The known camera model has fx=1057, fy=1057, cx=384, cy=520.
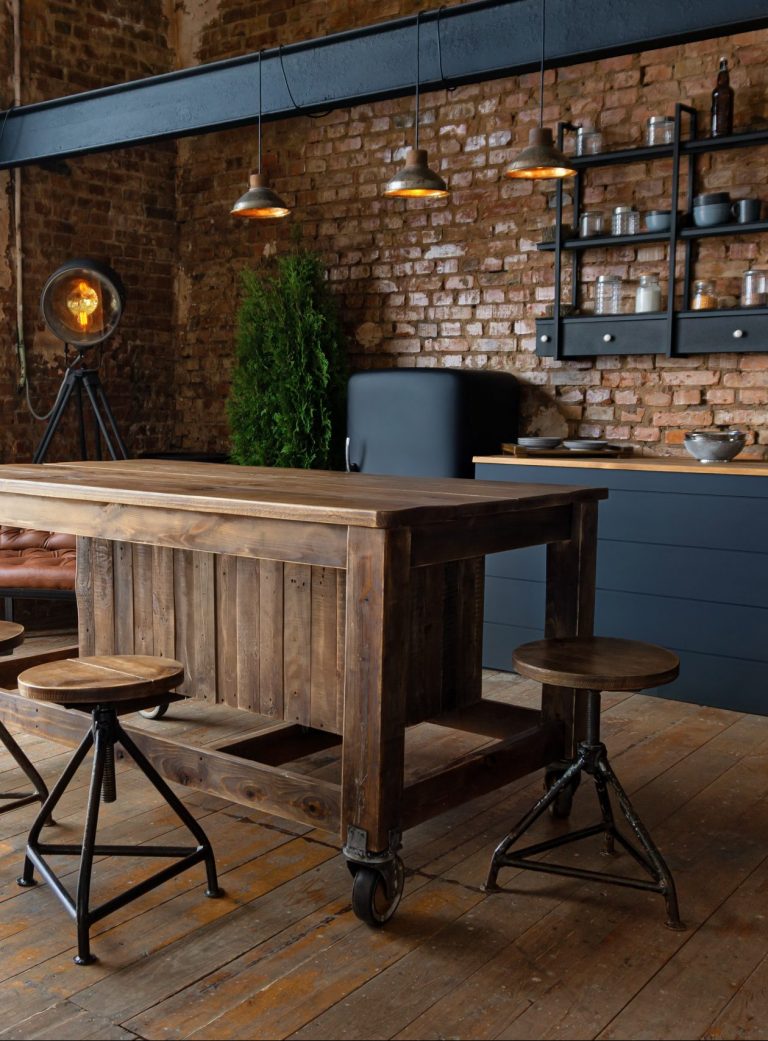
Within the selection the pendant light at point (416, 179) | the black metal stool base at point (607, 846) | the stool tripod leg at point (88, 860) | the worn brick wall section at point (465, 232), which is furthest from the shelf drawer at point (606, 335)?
the stool tripod leg at point (88, 860)

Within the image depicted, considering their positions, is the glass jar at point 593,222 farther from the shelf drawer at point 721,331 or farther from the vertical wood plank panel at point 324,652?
the vertical wood plank panel at point 324,652

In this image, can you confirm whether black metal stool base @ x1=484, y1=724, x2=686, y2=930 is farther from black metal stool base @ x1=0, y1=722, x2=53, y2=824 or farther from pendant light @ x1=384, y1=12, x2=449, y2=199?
pendant light @ x1=384, y1=12, x2=449, y2=199

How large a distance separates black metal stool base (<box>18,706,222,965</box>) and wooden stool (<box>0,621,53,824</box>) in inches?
13.9

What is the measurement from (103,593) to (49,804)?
1.17 meters

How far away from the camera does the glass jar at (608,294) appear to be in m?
5.14

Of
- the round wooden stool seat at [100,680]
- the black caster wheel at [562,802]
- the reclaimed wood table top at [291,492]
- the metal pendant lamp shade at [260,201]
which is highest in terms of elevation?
the metal pendant lamp shade at [260,201]

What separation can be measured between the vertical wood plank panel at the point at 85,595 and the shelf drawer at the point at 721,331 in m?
2.84

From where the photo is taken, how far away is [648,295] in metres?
4.98

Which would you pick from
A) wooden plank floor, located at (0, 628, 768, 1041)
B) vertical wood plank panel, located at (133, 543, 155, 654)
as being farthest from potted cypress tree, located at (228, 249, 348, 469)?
wooden plank floor, located at (0, 628, 768, 1041)

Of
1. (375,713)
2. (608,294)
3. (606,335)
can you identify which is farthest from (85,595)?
(608,294)

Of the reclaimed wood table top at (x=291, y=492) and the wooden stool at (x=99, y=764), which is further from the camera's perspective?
the reclaimed wood table top at (x=291, y=492)

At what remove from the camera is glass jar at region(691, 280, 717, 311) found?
481cm

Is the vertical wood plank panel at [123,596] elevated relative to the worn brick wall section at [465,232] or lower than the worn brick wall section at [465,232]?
lower

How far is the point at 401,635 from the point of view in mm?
2463
